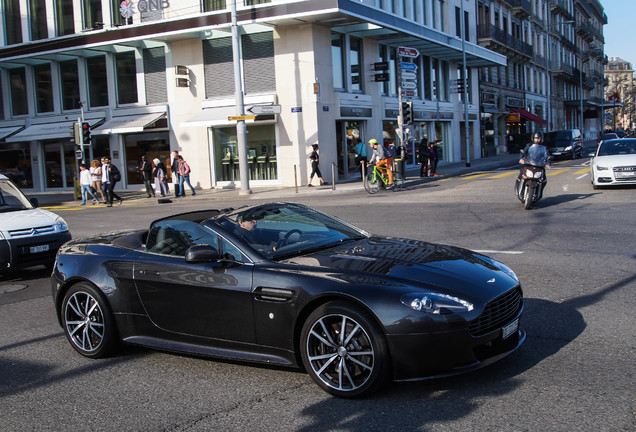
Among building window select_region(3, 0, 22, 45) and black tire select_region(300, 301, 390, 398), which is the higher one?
building window select_region(3, 0, 22, 45)

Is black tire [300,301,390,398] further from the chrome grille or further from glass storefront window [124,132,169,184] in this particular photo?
glass storefront window [124,132,169,184]

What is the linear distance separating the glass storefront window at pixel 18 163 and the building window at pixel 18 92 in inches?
76.6

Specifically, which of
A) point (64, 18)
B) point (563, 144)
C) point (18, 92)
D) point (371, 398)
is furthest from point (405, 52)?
point (371, 398)

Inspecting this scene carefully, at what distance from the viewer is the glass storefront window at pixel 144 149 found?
31.1 meters

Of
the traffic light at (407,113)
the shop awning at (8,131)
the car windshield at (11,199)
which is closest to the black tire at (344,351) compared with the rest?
the car windshield at (11,199)

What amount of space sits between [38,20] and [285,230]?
34021 mm

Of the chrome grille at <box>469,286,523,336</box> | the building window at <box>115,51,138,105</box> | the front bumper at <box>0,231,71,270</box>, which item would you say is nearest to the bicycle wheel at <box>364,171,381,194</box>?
the front bumper at <box>0,231,71,270</box>

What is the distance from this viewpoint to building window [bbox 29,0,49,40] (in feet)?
Answer: 111

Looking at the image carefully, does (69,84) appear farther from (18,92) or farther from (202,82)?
(202,82)

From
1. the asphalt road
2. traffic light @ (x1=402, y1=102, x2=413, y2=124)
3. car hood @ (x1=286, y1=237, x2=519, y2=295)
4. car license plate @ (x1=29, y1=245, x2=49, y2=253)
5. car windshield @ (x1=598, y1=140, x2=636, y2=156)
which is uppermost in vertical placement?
traffic light @ (x1=402, y1=102, x2=413, y2=124)

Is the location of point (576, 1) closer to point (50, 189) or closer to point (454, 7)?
point (454, 7)

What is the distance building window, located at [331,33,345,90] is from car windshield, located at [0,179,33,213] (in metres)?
20.4

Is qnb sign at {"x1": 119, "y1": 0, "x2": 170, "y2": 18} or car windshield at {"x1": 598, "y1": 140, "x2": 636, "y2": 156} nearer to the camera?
car windshield at {"x1": 598, "y1": 140, "x2": 636, "y2": 156}

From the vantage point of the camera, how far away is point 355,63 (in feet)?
101
